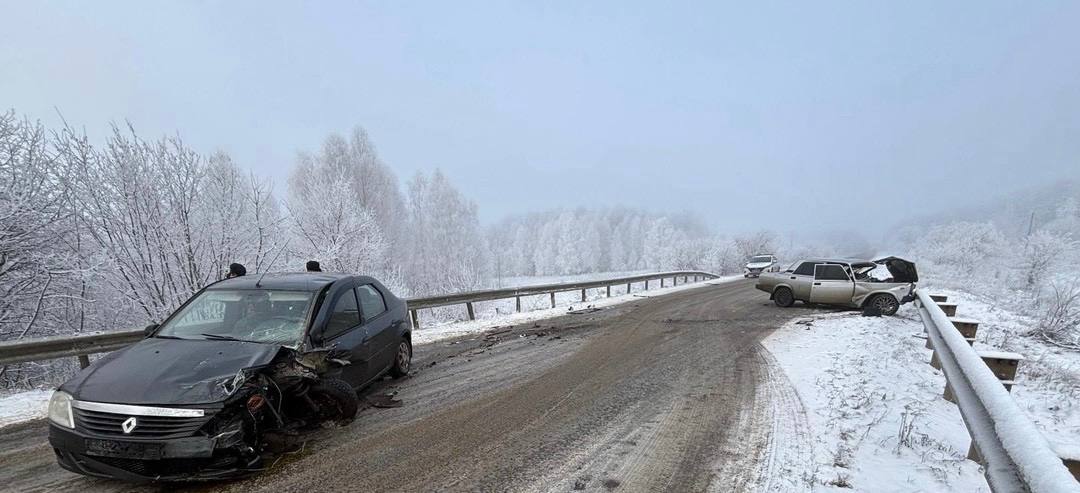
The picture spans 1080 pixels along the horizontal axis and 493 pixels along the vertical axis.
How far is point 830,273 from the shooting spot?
13188mm

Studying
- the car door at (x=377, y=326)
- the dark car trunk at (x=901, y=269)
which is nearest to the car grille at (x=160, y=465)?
the car door at (x=377, y=326)

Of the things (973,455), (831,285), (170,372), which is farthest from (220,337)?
(831,285)

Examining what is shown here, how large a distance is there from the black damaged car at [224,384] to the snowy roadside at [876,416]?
4.15m

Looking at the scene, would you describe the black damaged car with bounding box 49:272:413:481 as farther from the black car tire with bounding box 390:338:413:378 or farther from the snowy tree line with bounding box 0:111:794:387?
the snowy tree line with bounding box 0:111:794:387

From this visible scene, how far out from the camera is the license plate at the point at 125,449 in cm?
296

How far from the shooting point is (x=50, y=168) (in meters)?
9.21

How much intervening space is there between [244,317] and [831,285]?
47.3 feet

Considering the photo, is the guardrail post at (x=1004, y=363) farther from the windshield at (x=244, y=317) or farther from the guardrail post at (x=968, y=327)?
the windshield at (x=244, y=317)

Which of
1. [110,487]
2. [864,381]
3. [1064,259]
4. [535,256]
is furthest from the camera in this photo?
[535,256]

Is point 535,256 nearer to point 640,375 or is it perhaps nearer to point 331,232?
point 331,232

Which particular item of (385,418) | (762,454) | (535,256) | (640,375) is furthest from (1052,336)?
(535,256)

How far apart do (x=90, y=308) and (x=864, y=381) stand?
15.3 meters

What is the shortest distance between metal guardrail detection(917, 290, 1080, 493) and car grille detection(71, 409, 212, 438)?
4.73 metres

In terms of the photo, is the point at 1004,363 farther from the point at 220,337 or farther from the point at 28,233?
the point at 28,233
